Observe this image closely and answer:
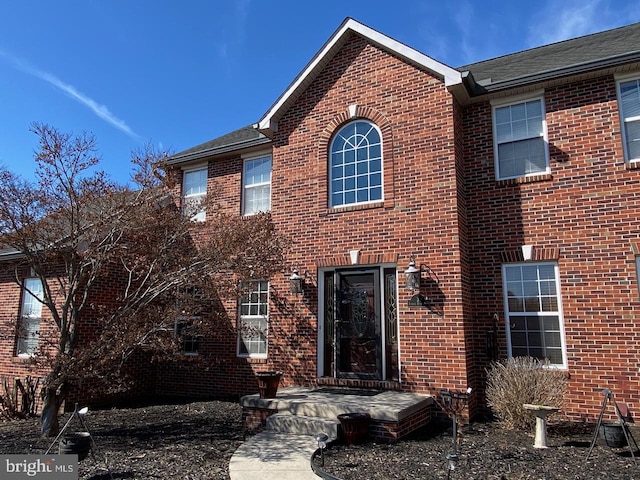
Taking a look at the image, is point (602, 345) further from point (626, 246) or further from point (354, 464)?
point (354, 464)

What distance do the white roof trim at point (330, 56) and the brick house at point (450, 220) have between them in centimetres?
3

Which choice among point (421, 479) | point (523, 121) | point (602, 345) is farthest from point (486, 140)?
point (421, 479)

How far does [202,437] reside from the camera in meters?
7.26

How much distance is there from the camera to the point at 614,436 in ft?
20.6

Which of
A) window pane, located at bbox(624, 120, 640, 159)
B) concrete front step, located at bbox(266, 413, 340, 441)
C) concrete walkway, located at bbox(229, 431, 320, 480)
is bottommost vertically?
concrete walkway, located at bbox(229, 431, 320, 480)

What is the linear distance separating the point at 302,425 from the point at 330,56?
7.69m

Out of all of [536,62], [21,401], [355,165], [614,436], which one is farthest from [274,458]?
[536,62]

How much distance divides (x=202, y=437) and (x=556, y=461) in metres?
5.02

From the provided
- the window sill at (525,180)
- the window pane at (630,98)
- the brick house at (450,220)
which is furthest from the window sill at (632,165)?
the window sill at (525,180)

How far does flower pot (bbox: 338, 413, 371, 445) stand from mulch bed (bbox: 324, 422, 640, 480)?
115 millimetres

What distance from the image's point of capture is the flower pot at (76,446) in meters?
5.64

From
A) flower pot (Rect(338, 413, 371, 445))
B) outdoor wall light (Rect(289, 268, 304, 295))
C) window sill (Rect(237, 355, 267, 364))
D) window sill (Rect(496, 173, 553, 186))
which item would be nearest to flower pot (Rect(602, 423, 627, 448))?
flower pot (Rect(338, 413, 371, 445))

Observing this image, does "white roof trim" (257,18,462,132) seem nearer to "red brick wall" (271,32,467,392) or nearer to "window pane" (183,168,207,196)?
"red brick wall" (271,32,467,392)

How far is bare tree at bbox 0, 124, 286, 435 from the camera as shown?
730 centimetres
